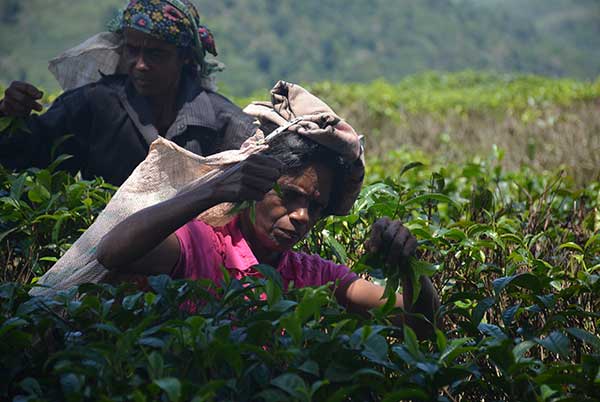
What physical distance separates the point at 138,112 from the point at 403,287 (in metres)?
1.90

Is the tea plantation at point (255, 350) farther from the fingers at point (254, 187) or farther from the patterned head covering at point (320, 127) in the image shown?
the patterned head covering at point (320, 127)

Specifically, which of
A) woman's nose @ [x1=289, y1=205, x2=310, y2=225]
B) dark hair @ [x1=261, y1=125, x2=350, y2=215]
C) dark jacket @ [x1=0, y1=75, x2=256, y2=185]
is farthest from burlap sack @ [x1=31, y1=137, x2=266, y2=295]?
dark jacket @ [x1=0, y1=75, x2=256, y2=185]

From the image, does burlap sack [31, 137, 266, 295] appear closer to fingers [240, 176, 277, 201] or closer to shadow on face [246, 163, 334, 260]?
shadow on face [246, 163, 334, 260]

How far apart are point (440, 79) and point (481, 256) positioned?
20251 millimetres

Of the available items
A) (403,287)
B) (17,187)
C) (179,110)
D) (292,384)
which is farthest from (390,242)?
(179,110)

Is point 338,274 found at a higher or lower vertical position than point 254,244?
lower

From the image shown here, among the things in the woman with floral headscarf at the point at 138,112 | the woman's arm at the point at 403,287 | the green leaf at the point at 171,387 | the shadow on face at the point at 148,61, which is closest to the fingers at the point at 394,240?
the woman's arm at the point at 403,287

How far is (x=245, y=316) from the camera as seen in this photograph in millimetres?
2057

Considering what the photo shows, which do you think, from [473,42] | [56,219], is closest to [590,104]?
[56,219]

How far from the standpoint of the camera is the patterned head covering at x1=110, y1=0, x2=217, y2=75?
12.4 feet

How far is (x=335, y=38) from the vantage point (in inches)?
2239

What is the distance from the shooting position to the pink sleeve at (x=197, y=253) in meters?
2.36

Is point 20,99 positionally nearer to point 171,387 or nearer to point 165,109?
point 165,109

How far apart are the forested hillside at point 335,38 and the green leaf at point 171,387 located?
112 feet
